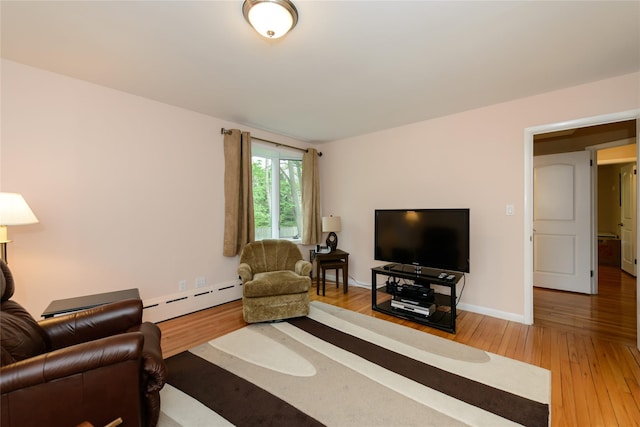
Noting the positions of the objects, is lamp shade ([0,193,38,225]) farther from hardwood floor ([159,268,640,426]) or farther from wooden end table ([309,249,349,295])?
wooden end table ([309,249,349,295])

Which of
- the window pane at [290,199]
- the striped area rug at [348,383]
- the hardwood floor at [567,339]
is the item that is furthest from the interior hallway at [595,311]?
the window pane at [290,199]

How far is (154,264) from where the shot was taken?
2.95 m

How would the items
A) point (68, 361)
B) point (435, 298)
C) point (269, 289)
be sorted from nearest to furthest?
1. point (68, 361)
2. point (269, 289)
3. point (435, 298)

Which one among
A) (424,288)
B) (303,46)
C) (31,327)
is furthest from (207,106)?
(424,288)

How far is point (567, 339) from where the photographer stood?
8.16 feet

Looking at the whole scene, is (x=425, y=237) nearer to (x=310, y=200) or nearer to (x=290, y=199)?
(x=310, y=200)

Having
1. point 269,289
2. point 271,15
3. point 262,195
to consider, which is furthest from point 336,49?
point 262,195

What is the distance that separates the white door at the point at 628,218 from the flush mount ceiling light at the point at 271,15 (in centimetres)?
635

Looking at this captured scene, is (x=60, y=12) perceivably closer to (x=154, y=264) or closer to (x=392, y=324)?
(x=154, y=264)

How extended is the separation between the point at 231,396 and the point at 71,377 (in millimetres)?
921

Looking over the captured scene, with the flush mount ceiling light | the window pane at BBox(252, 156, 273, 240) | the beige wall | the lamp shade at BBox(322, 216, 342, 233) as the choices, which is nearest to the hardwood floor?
the beige wall

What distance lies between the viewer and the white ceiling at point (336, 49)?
1617 mm

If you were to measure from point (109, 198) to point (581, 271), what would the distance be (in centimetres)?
605

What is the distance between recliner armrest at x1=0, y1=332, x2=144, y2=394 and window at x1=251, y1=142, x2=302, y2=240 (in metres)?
2.85
